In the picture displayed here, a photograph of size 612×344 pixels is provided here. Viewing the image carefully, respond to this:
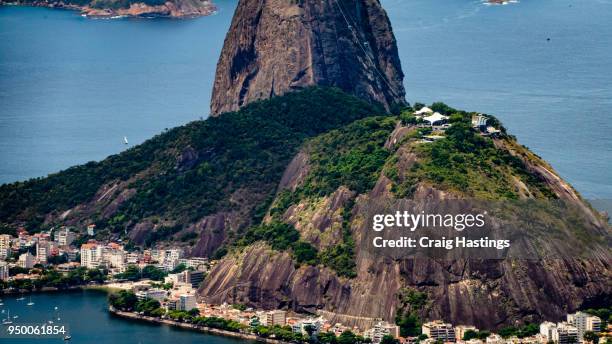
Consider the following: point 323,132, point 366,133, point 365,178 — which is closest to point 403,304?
point 365,178

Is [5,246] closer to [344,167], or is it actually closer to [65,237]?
[65,237]

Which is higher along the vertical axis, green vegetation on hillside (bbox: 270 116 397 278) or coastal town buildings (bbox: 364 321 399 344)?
green vegetation on hillside (bbox: 270 116 397 278)

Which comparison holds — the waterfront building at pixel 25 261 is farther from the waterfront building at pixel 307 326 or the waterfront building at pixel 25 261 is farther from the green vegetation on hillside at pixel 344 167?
the waterfront building at pixel 307 326

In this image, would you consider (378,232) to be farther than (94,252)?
No

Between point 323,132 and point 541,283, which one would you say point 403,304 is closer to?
point 541,283

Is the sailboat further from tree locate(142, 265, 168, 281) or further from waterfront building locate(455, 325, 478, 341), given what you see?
waterfront building locate(455, 325, 478, 341)

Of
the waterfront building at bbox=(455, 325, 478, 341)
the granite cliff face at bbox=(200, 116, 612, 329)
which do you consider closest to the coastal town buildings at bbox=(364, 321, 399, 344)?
the granite cliff face at bbox=(200, 116, 612, 329)
